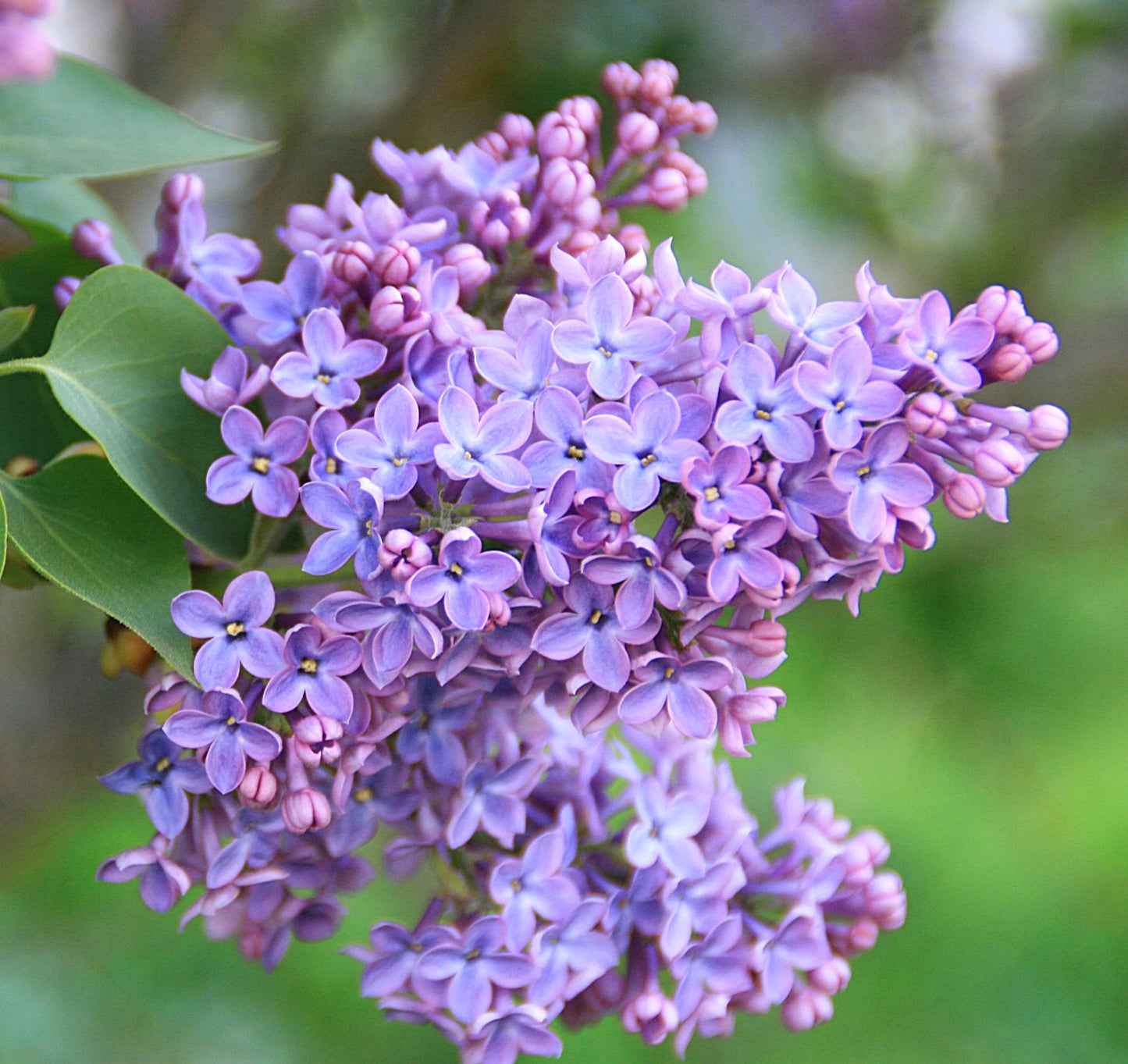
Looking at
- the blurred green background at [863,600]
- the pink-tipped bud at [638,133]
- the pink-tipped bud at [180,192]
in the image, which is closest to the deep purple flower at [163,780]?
the pink-tipped bud at [180,192]

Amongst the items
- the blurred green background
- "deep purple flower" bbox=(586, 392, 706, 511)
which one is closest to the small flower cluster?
"deep purple flower" bbox=(586, 392, 706, 511)

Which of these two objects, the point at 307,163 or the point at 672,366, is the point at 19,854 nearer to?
the point at 307,163

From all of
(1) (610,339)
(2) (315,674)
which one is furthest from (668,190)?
(2) (315,674)

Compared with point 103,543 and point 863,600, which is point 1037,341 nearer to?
point 103,543

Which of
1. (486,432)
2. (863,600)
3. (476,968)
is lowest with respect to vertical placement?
(863,600)

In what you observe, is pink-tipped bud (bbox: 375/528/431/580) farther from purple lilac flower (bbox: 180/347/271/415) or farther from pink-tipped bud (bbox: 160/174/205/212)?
pink-tipped bud (bbox: 160/174/205/212)

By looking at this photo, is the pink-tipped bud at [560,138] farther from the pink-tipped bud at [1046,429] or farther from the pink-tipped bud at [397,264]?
the pink-tipped bud at [1046,429]

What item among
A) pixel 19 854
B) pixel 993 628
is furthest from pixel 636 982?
pixel 993 628
